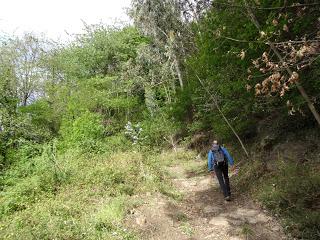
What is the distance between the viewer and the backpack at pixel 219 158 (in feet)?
34.2

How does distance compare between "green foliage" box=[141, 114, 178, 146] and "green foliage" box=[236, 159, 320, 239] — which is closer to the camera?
"green foliage" box=[236, 159, 320, 239]

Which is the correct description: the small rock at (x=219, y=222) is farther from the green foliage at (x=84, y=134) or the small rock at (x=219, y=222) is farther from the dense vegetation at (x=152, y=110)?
the green foliage at (x=84, y=134)

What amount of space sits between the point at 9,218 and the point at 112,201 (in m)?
2.79

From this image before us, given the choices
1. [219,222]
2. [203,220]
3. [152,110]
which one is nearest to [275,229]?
[219,222]

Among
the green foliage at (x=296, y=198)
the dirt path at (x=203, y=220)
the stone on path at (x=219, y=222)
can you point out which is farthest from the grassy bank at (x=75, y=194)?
the green foliage at (x=296, y=198)

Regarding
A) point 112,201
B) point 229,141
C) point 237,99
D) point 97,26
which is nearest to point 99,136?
point 229,141

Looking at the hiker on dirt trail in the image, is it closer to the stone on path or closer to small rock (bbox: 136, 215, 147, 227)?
the stone on path

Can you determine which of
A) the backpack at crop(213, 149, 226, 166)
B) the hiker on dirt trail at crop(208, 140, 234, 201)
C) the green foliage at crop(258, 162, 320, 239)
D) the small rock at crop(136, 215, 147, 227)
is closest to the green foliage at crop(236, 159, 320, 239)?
the green foliage at crop(258, 162, 320, 239)

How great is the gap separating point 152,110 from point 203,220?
60.6 ft

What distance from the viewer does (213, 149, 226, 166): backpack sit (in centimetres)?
1041

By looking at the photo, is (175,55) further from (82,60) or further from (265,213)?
(265,213)

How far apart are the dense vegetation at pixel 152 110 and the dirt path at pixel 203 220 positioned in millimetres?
486

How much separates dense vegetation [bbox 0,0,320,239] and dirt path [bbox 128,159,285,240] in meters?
0.49

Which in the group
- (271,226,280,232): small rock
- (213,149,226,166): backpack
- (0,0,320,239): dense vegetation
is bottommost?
(271,226,280,232): small rock
